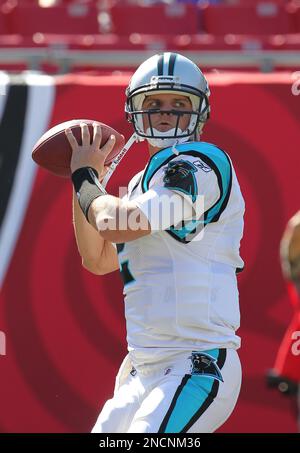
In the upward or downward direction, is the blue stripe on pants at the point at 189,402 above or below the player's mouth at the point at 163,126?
below

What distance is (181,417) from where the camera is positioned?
3.37 m

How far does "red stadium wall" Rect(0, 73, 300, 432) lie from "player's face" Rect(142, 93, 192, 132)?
4.89 ft

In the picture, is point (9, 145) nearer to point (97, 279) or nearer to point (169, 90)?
point (97, 279)

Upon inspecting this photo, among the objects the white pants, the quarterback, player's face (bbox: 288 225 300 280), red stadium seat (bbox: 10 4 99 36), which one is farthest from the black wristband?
red stadium seat (bbox: 10 4 99 36)

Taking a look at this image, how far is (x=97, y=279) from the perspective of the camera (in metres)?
5.25

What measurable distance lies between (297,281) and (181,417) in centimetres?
76

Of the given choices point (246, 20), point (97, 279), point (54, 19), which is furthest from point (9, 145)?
point (246, 20)

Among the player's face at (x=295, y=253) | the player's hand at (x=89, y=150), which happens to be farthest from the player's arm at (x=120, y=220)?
the player's face at (x=295, y=253)

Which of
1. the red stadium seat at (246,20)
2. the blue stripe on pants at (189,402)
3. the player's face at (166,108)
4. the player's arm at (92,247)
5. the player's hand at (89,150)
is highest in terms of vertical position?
the red stadium seat at (246,20)

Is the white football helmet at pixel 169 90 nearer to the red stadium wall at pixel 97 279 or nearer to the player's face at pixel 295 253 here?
the player's face at pixel 295 253

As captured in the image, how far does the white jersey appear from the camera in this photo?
3484 mm

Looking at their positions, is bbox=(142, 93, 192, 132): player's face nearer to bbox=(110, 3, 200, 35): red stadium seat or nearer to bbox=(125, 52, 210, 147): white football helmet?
bbox=(125, 52, 210, 147): white football helmet

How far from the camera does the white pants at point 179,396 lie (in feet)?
11.0

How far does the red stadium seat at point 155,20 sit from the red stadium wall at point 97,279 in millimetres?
3763
